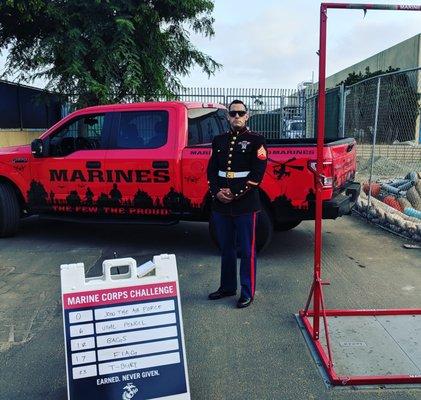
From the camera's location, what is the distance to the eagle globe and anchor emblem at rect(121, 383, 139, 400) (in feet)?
7.94

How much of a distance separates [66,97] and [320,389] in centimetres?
1141

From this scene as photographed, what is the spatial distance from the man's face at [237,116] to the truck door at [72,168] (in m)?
2.38

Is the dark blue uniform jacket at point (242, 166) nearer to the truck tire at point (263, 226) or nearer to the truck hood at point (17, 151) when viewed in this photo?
the truck tire at point (263, 226)

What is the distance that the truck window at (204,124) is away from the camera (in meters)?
5.71

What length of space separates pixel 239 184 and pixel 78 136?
301cm

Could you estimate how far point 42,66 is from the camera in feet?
39.8

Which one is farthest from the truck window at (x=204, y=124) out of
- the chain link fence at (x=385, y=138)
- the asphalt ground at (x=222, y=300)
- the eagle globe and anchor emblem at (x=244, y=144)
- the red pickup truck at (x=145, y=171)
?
the chain link fence at (x=385, y=138)

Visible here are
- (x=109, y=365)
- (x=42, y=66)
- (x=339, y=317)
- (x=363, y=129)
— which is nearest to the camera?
(x=109, y=365)

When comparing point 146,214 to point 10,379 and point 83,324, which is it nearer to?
point 10,379

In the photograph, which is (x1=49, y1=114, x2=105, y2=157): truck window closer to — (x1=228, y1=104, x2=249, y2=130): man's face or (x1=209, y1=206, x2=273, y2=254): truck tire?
(x1=209, y1=206, x2=273, y2=254): truck tire

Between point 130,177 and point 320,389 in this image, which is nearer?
point 320,389

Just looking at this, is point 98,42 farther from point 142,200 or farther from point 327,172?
point 327,172

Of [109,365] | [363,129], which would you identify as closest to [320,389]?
[109,365]

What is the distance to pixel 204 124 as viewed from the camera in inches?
237
